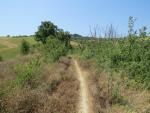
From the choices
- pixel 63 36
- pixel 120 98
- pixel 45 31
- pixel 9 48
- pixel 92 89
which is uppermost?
pixel 45 31

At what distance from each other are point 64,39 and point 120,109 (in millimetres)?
48190

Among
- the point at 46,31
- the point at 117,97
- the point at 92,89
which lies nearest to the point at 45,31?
the point at 46,31

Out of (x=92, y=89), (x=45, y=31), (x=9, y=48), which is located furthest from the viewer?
(x=9, y=48)

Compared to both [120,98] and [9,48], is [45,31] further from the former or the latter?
[120,98]

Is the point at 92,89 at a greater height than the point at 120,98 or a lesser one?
lesser

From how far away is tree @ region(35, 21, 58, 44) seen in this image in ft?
208

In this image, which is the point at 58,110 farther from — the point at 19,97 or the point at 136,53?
the point at 136,53

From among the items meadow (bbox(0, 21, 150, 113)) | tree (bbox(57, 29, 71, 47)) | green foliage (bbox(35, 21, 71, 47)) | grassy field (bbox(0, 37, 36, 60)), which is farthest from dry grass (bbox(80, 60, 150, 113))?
grassy field (bbox(0, 37, 36, 60))

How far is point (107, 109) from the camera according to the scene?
12844 millimetres

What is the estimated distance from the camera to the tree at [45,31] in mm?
63500

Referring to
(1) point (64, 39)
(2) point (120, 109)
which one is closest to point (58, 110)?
(2) point (120, 109)

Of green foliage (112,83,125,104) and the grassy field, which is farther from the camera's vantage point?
the grassy field

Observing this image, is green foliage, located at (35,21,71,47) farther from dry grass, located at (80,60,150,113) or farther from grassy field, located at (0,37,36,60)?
dry grass, located at (80,60,150,113)

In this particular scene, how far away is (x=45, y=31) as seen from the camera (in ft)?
209
